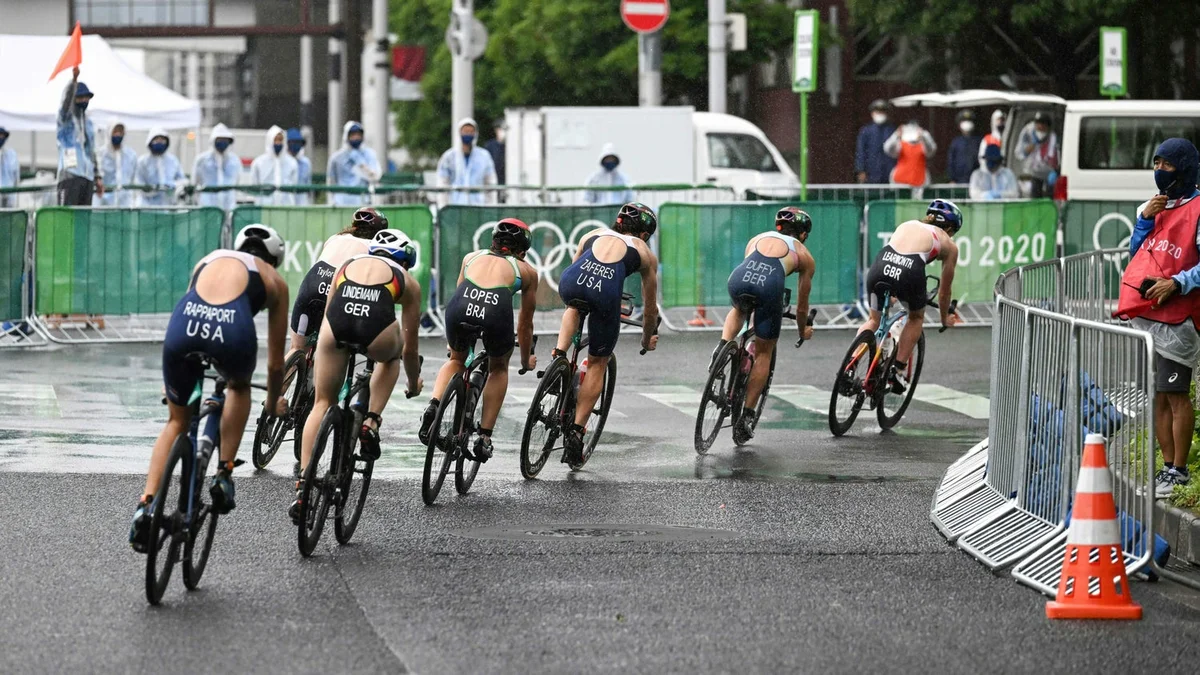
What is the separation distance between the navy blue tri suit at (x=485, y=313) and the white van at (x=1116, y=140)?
14973mm

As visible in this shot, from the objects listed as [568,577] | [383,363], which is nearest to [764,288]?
[383,363]

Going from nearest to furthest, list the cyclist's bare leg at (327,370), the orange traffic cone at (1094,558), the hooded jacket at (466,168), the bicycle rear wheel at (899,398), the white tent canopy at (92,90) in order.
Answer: the orange traffic cone at (1094,558)
the cyclist's bare leg at (327,370)
the bicycle rear wheel at (899,398)
the hooded jacket at (466,168)
the white tent canopy at (92,90)

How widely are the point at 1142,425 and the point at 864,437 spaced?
496 cm

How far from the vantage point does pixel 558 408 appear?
11.4 metres

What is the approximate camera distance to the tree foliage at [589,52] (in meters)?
37.7

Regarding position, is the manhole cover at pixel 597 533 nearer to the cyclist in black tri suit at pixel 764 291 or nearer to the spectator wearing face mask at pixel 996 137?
the cyclist in black tri suit at pixel 764 291

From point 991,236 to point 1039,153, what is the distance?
4.43 meters

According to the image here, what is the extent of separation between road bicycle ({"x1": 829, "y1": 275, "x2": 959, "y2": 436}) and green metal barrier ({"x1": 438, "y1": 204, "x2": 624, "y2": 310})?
6.48 meters

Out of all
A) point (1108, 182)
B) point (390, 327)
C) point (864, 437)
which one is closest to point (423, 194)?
point (1108, 182)

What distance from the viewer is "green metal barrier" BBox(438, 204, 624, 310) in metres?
20.0

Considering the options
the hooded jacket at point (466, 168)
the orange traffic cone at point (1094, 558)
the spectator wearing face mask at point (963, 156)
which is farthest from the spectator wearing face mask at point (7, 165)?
the orange traffic cone at point (1094, 558)

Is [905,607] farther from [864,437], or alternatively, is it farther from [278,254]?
[864,437]

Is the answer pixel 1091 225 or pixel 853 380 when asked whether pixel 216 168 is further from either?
pixel 853 380

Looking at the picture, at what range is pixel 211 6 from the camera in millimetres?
63344
